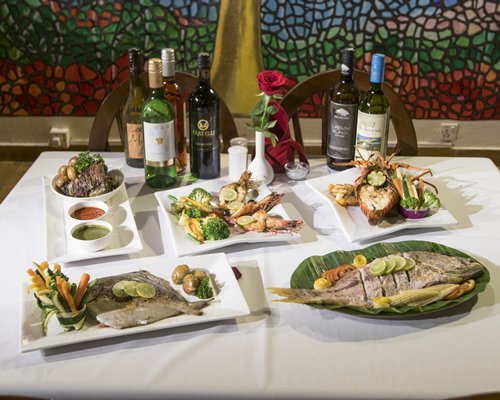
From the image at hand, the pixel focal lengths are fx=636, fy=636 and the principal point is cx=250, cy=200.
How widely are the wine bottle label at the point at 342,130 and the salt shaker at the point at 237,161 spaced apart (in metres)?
0.27

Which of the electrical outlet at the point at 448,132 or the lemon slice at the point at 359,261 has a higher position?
the lemon slice at the point at 359,261

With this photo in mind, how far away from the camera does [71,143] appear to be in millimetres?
3652

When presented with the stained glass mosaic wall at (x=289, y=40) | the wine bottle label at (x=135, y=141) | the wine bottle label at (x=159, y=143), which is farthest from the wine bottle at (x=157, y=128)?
the stained glass mosaic wall at (x=289, y=40)

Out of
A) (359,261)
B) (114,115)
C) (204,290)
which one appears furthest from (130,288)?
(114,115)

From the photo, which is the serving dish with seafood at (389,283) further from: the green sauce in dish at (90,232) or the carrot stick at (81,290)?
the green sauce in dish at (90,232)

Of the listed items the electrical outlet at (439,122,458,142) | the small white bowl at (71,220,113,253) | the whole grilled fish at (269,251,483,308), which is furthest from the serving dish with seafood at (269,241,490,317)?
the electrical outlet at (439,122,458,142)

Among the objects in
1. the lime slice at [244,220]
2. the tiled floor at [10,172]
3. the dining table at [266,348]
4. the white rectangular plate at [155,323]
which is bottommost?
the tiled floor at [10,172]

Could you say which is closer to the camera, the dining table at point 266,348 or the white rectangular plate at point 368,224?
the dining table at point 266,348

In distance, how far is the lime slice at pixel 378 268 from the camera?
1.32 meters

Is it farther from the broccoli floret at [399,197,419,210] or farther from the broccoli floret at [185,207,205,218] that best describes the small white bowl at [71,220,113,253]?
the broccoli floret at [399,197,419,210]

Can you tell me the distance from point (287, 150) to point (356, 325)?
0.75 meters

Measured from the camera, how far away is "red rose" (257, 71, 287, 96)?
Result: 1732 millimetres

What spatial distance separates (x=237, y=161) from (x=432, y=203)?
1.81 ft

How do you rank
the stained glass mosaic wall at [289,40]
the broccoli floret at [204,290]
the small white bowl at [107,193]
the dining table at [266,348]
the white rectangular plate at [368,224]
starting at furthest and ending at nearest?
the stained glass mosaic wall at [289,40] → the small white bowl at [107,193] → the white rectangular plate at [368,224] → the broccoli floret at [204,290] → the dining table at [266,348]
